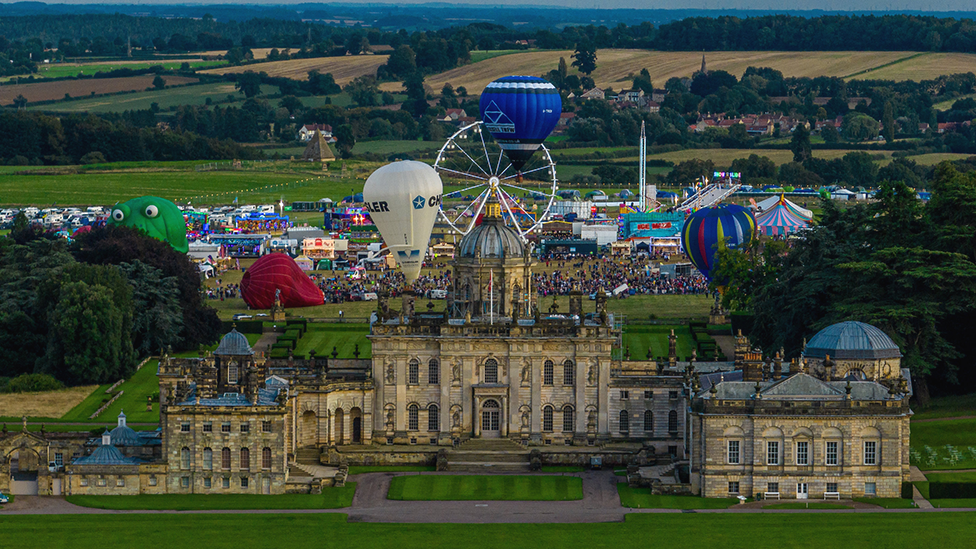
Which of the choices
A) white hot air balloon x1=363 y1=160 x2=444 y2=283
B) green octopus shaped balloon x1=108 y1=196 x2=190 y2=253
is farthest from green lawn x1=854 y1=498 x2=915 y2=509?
green octopus shaped balloon x1=108 y1=196 x2=190 y2=253

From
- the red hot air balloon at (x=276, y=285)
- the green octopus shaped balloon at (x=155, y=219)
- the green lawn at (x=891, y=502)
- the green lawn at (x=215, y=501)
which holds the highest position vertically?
the green octopus shaped balloon at (x=155, y=219)

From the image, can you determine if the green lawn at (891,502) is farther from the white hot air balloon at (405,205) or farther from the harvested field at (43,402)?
the white hot air balloon at (405,205)

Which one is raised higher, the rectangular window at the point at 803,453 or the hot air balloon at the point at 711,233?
the hot air balloon at the point at 711,233

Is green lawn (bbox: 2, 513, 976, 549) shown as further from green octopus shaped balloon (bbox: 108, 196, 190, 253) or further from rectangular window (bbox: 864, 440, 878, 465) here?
green octopus shaped balloon (bbox: 108, 196, 190, 253)

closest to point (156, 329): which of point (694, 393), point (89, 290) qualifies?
point (89, 290)

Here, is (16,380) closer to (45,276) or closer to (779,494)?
(45,276)

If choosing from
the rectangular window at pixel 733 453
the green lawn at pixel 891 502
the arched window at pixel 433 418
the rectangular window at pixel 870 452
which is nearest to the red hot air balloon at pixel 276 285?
the arched window at pixel 433 418

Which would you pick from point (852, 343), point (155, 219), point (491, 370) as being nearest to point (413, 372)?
point (491, 370)
